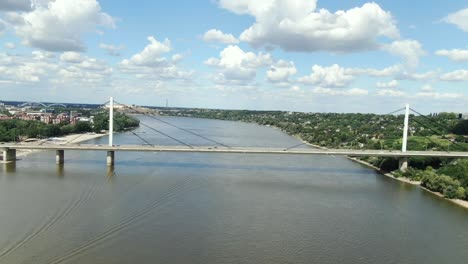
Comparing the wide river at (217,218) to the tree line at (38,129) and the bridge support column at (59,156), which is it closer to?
the bridge support column at (59,156)

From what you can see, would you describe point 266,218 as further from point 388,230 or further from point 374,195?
point 374,195

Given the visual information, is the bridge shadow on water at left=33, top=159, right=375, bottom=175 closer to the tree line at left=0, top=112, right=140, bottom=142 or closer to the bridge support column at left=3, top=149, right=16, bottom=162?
the bridge support column at left=3, top=149, right=16, bottom=162

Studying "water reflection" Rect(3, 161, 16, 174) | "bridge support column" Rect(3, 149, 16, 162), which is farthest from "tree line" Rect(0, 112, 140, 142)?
"water reflection" Rect(3, 161, 16, 174)

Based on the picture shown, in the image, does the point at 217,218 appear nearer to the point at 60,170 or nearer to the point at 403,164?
the point at 60,170

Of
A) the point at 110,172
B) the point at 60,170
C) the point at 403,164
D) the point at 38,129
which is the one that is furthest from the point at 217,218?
the point at 38,129

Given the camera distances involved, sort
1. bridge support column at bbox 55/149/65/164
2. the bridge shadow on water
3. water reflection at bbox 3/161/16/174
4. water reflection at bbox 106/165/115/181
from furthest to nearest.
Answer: bridge support column at bbox 55/149/65/164, the bridge shadow on water, water reflection at bbox 3/161/16/174, water reflection at bbox 106/165/115/181

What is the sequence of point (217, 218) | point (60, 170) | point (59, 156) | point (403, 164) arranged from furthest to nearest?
point (403, 164) < point (59, 156) < point (60, 170) < point (217, 218)

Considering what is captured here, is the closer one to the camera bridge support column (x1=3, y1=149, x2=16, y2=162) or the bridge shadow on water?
the bridge shadow on water

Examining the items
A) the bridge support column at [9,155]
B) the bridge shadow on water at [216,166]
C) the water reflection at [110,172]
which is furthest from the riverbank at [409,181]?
the bridge support column at [9,155]

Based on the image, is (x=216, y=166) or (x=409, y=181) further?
(x=216, y=166)
